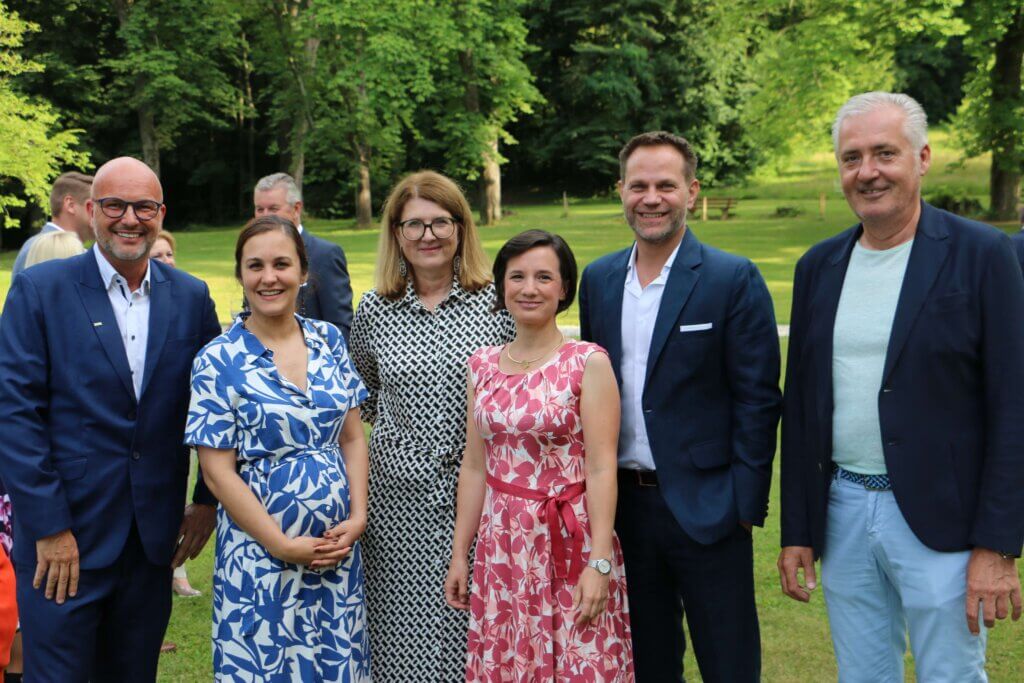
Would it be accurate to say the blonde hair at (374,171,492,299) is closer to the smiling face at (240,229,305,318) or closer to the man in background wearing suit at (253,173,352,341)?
the smiling face at (240,229,305,318)

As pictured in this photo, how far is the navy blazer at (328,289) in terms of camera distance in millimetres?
6965

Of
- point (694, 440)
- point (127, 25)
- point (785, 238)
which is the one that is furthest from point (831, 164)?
point (694, 440)

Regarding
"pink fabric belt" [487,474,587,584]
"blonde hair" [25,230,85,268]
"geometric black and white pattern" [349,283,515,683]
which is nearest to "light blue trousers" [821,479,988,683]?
"pink fabric belt" [487,474,587,584]

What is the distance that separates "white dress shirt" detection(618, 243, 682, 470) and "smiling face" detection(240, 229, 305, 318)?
130 centimetres

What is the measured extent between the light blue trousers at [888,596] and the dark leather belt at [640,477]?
2.14 ft

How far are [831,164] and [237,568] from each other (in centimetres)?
5128

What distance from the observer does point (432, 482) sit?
3688mm

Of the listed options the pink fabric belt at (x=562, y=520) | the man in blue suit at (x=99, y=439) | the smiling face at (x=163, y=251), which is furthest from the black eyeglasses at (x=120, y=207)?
the smiling face at (x=163, y=251)

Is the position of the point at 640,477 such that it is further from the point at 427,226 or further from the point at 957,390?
the point at 427,226

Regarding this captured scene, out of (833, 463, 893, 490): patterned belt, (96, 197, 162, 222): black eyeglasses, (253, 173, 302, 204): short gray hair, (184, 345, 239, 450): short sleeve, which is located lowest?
(833, 463, 893, 490): patterned belt

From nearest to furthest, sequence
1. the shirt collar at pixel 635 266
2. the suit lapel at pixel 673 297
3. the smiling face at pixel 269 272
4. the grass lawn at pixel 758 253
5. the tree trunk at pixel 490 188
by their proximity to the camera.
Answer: the smiling face at pixel 269 272
the suit lapel at pixel 673 297
the shirt collar at pixel 635 266
the grass lawn at pixel 758 253
the tree trunk at pixel 490 188

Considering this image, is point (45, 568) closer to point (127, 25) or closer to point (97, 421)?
point (97, 421)

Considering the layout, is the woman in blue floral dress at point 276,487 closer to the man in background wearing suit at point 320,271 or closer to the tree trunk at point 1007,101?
the man in background wearing suit at point 320,271

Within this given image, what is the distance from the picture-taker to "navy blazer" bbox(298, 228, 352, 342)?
22.9ft
